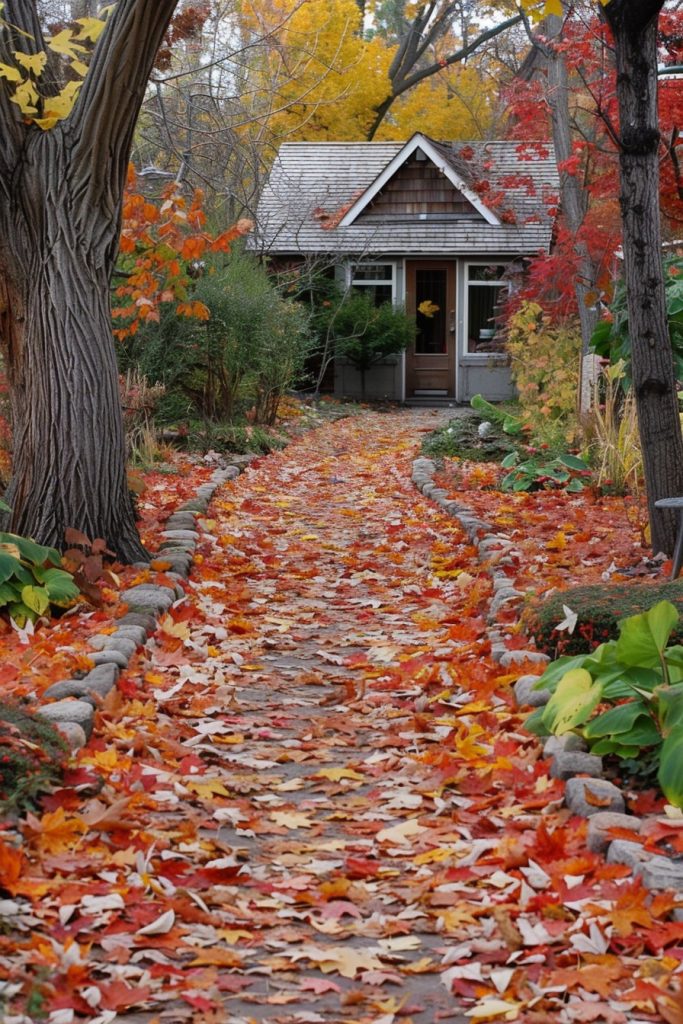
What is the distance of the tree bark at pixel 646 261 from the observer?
7.32 meters

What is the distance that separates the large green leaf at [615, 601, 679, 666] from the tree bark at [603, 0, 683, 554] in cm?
332

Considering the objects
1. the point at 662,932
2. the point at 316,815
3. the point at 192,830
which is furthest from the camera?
the point at 316,815

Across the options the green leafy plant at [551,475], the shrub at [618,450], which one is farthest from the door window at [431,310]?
the shrub at [618,450]

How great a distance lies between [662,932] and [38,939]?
169cm

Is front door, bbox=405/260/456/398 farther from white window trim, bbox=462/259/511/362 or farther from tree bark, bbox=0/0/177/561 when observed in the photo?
tree bark, bbox=0/0/177/561

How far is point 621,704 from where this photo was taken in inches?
Result: 189

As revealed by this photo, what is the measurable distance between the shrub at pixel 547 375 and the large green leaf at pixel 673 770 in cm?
929

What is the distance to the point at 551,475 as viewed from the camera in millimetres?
11578

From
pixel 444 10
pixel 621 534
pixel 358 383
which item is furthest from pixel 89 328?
pixel 444 10

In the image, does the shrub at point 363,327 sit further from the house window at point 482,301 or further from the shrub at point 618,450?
the shrub at point 618,450

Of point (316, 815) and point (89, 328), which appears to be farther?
point (89, 328)

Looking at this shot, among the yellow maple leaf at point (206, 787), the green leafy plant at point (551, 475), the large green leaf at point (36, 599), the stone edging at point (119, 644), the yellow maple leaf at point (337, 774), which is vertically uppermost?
the green leafy plant at point (551, 475)

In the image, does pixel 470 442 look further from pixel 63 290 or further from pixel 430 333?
pixel 430 333

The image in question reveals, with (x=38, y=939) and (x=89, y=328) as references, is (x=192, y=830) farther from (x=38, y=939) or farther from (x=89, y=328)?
(x=89, y=328)
